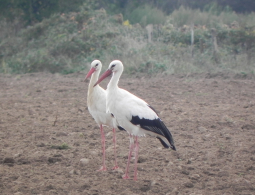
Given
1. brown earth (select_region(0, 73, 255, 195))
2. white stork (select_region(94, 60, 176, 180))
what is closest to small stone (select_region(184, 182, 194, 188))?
brown earth (select_region(0, 73, 255, 195))

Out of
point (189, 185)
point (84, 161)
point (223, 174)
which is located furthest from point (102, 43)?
point (189, 185)

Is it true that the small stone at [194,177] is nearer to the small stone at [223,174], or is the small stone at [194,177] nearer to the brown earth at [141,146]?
the brown earth at [141,146]

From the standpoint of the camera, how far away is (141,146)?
6.98m

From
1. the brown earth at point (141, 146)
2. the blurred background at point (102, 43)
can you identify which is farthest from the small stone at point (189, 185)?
the blurred background at point (102, 43)

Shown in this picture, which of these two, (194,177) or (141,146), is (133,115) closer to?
(194,177)

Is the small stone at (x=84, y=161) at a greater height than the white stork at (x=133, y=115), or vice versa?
the white stork at (x=133, y=115)

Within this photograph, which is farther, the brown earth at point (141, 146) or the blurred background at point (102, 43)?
the blurred background at point (102, 43)

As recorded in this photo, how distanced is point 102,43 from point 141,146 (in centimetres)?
1177

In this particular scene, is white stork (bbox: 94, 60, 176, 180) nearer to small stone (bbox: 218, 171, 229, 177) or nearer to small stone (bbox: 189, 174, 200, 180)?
small stone (bbox: 189, 174, 200, 180)

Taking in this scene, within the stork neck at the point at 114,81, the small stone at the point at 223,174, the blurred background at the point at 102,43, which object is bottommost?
the blurred background at the point at 102,43

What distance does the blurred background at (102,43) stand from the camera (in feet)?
54.2

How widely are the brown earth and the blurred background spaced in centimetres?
434

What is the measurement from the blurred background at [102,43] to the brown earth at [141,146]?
4336 mm

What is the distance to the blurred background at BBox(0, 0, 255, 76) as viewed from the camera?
16.5 metres
